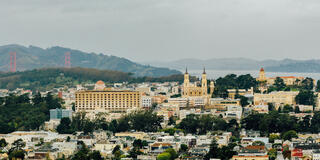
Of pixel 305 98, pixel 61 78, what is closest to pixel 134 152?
pixel 305 98

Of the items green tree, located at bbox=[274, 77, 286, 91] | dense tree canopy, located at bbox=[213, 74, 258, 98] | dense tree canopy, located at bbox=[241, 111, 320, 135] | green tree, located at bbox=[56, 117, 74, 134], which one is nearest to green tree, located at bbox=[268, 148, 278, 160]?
dense tree canopy, located at bbox=[241, 111, 320, 135]

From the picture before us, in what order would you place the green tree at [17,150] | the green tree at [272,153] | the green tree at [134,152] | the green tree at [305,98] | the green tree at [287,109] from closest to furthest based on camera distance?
the green tree at [272,153] → the green tree at [134,152] → the green tree at [17,150] → the green tree at [287,109] → the green tree at [305,98]

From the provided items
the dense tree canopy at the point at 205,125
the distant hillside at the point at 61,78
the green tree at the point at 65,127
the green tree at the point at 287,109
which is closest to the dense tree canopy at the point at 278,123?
the dense tree canopy at the point at 205,125

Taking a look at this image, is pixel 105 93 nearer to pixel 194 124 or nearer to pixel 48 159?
pixel 194 124

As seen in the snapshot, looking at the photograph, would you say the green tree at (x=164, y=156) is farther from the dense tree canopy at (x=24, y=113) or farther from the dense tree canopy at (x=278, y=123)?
the dense tree canopy at (x=24, y=113)

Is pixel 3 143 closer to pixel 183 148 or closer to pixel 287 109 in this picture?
pixel 183 148

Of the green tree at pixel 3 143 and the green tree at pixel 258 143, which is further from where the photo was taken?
the green tree at pixel 3 143

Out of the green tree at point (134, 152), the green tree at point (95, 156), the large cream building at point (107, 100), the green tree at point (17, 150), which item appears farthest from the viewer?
the large cream building at point (107, 100)

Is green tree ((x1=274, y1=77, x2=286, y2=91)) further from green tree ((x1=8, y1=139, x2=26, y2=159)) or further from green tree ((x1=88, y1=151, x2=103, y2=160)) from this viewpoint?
green tree ((x1=88, y1=151, x2=103, y2=160))
